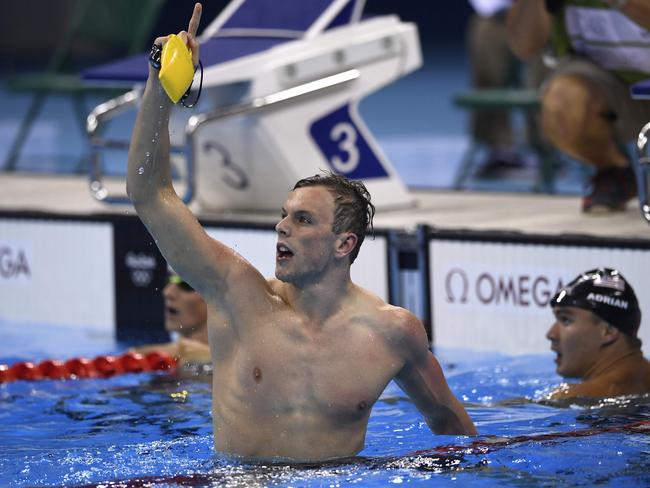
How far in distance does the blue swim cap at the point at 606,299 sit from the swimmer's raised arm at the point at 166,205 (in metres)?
1.43

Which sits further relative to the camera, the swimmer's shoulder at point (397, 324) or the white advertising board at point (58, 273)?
the white advertising board at point (58, 273)

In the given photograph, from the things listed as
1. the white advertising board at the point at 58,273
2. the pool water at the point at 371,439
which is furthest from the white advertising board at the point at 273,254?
the white advertising board at the point at 58,273

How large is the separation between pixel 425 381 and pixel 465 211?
10.2 ft

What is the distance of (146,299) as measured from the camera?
21.6ft

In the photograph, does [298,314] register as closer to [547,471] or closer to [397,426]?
[547,471]

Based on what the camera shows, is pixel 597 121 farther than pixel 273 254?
No

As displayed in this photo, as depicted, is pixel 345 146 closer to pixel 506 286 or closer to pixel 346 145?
pixel 346 145

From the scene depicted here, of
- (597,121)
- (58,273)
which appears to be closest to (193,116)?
(58,273)

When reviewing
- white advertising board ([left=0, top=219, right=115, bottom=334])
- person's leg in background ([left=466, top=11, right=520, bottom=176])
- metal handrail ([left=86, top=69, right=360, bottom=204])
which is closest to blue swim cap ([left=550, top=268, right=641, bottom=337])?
metal handrail ([left=86, top=69, right=360, bottom=204])

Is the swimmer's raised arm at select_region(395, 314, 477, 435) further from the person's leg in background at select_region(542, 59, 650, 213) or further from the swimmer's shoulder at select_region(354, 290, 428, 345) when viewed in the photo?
the person's leg in background at select_region(542, 59, 650, 213)

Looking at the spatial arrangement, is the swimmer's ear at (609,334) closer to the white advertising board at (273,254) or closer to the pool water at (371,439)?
the pool water at (371,439)

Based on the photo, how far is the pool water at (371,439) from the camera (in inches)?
136

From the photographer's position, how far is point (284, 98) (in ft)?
20.5

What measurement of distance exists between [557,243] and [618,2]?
953mm
